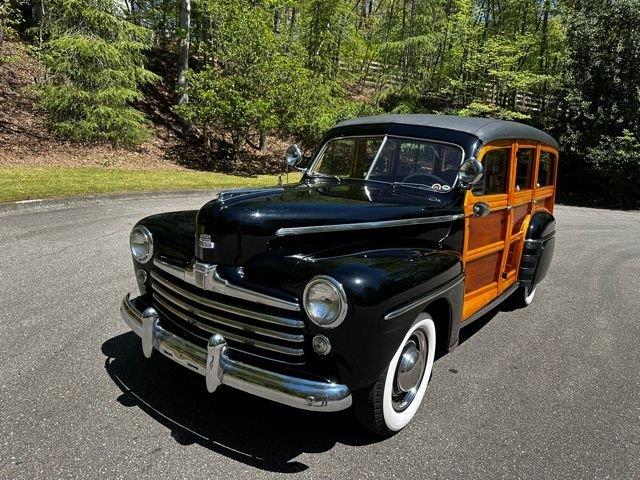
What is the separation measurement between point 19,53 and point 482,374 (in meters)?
20.9

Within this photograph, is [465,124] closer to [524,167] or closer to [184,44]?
[524,167]

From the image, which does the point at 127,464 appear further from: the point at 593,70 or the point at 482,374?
the point at 593,70

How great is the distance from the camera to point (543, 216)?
508 centimetres

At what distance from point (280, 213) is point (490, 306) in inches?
88.5

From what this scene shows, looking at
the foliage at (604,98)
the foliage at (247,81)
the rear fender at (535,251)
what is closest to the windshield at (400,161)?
the rear fender at (535,251)

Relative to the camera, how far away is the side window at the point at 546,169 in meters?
5.11

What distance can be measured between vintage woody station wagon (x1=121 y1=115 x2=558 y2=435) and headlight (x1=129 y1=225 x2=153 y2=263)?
0.01 metres

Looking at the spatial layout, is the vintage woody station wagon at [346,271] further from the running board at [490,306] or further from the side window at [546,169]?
the side window at [546,169]

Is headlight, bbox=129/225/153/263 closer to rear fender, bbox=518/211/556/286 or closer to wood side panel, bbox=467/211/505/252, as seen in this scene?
wood side panel, bbox=467/211/505/252

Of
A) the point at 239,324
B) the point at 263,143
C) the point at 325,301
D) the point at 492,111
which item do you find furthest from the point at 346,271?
the point at 492,111

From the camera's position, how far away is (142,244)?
3299 mm

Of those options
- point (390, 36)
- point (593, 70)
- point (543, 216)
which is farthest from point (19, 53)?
point (593, 70)

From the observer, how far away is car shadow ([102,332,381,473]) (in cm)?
258

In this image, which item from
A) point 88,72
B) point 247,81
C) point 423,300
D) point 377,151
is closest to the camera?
point 423,300
